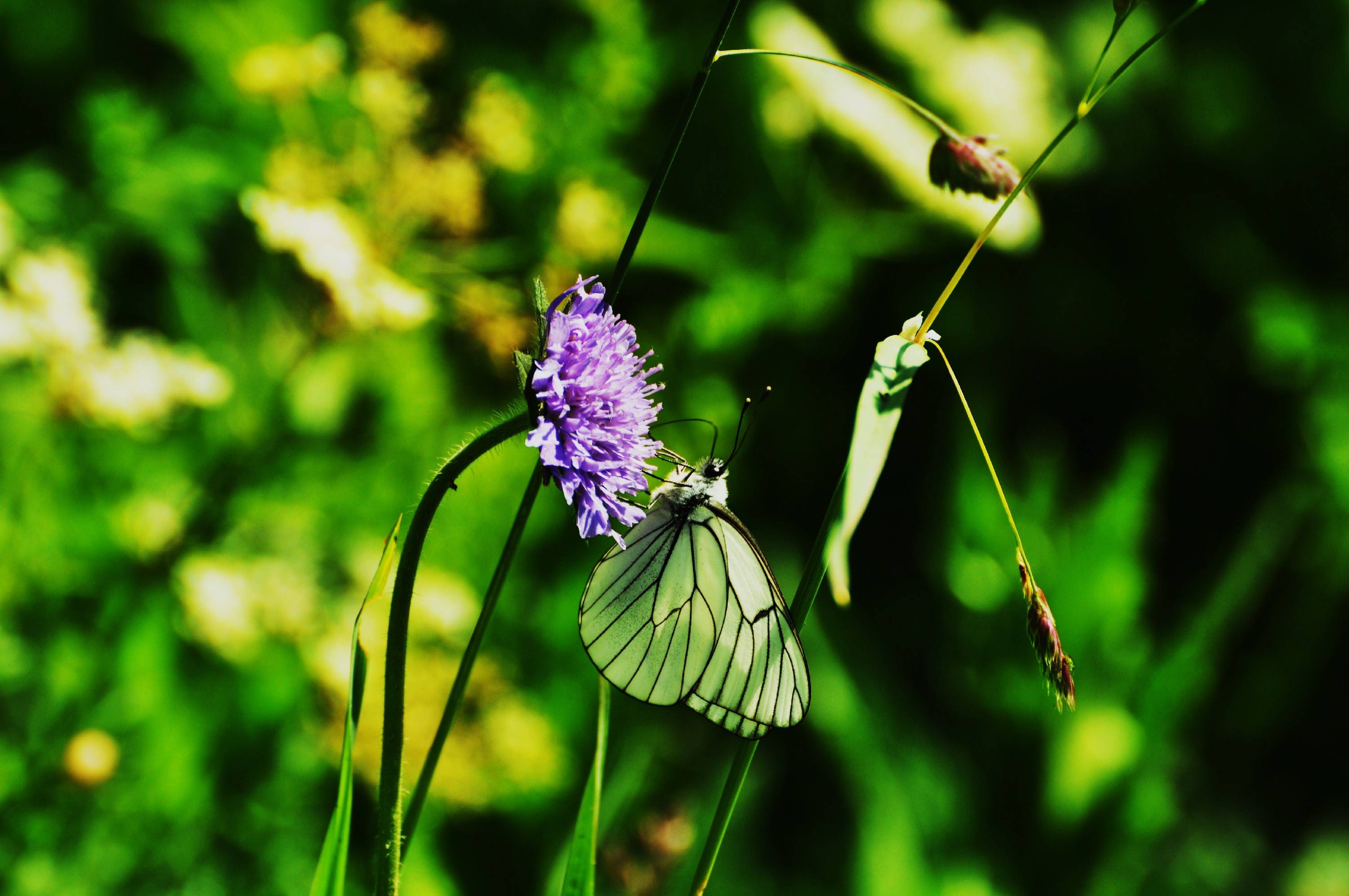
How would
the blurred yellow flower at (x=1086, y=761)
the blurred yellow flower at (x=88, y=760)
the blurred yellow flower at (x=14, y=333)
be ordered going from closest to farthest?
the blurred yellow flower at (x=88, y=760), the blurred yellow flower at (x=14, y=333), the blurred yellow flower at (x=1086, y=761)

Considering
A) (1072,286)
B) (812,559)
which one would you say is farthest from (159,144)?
(1072,286)

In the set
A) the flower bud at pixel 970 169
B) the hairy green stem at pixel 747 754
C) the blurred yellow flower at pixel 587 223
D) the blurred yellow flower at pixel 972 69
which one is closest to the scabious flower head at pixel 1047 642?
the hairy green stem at pixel 747 754

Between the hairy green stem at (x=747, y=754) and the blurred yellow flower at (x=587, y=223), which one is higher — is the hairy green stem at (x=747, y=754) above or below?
below

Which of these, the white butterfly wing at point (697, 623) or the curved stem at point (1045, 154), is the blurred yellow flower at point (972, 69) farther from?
the curved stem at point (1045, 154)

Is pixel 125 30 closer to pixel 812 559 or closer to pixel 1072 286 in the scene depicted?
pixel 812 559

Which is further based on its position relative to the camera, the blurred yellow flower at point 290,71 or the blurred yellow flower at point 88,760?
the blurred yellow flower at point 290,71

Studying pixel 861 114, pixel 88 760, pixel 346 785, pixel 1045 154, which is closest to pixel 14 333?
pixel 88 760
